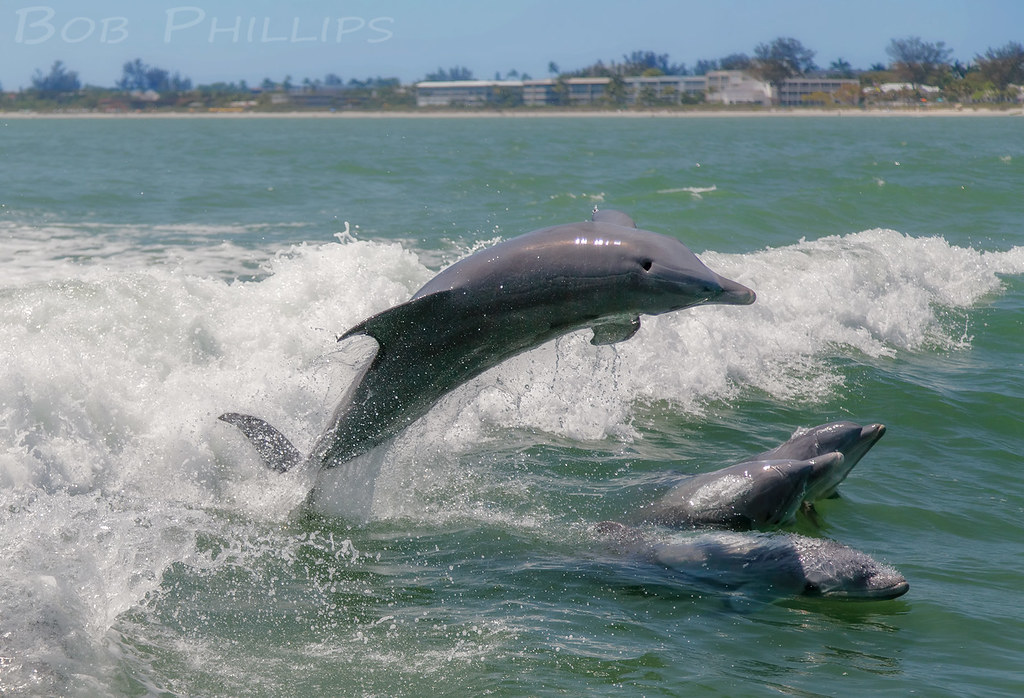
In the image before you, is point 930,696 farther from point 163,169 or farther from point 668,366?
point 163,169

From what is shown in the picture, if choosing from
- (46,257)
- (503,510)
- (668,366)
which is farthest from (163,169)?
(503,510)

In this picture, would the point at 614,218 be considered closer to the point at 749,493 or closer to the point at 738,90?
the point at 749,493

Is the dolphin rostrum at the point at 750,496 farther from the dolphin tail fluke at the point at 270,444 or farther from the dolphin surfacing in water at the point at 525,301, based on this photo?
the dolphin tail fluke at the point at 270,444

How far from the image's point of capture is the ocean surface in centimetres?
574

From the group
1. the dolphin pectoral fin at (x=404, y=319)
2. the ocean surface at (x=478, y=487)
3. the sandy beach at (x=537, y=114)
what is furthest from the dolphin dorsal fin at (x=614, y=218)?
the sandy beach at (x=537, y=114)

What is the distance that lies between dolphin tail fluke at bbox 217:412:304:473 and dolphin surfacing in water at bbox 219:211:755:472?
2.99 feet

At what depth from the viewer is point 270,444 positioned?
25.7 ft

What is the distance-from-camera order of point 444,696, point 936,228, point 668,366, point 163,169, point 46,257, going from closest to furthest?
point 444,696
point 668,366
point 46,257
point 936,228
point 163,169

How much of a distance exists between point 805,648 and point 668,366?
18.3ft

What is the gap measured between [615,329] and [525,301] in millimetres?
539

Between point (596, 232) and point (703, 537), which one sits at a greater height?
point (596, 232)

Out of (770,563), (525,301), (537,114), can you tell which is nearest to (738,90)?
(537,114)

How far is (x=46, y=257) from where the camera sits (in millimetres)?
17188

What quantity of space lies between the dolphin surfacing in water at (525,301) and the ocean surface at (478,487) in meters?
0.93
